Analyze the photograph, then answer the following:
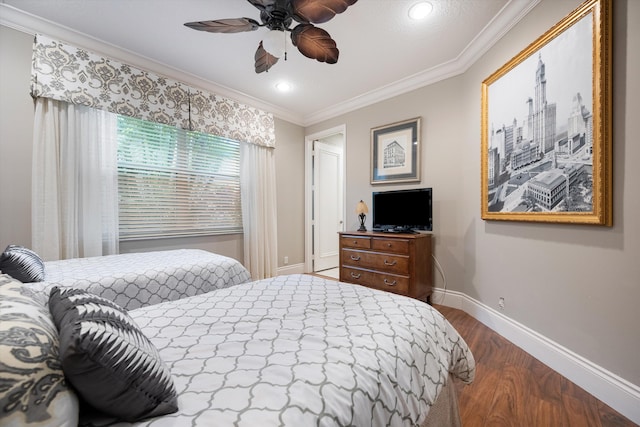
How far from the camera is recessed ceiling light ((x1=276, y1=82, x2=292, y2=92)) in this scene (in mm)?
3307

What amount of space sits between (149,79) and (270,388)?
336 centimetres

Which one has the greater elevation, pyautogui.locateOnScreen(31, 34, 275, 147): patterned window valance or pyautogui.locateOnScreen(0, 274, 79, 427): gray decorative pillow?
pyautogui.locateOnScreen(31, 34, 275, 147): patterned window valance

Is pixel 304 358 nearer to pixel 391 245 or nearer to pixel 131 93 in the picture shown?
pixel 391 245

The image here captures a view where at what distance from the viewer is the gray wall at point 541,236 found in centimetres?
138

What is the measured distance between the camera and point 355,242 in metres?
3.21

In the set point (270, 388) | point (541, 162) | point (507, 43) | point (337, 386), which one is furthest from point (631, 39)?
point (270, 388)

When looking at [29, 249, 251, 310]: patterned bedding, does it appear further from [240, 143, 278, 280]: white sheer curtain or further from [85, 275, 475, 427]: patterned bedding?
[240, 143, 278, 280]: white sheer curtain

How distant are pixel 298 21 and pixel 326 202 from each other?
335cm

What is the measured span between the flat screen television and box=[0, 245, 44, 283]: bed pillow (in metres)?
3.06

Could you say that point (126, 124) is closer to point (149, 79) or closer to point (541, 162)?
point (149, 79)

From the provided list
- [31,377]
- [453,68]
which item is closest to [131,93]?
[31,377]

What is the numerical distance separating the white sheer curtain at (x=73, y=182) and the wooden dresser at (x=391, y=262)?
260 cm

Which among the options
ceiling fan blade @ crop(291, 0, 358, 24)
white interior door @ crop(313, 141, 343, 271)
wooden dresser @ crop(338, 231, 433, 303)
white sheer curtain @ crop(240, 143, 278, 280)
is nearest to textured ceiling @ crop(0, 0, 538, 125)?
ceiling fan blade @ crop(291, 0, 358, 24)

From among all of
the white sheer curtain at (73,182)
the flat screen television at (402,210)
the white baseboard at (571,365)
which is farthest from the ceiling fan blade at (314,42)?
the white baseboard at (571,365)
